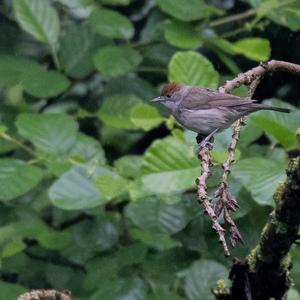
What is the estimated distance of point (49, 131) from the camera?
384 centimetres

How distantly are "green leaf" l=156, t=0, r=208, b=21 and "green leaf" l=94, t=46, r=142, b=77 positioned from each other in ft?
1.06

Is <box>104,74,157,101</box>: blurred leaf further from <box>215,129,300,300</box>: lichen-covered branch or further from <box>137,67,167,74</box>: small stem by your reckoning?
<box>215,129,300,300</box>: lichen-covered branch

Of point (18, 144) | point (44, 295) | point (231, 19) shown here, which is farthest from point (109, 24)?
point (44, 295)

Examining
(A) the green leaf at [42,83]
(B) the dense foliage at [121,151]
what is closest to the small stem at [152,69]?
(B) the dense foliage at [121,151]

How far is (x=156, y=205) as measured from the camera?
3566 mm

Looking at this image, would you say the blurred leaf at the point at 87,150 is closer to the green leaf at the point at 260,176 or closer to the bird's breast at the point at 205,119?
the bird's breast at the point at 205,119

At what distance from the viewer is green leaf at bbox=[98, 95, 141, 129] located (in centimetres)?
411

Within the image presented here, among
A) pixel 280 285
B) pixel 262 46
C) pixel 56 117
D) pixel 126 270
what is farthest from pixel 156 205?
pixel 280 285

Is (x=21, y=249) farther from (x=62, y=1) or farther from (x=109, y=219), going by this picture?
(x=62, y=1)

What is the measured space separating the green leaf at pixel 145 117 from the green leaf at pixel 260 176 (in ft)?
1.51

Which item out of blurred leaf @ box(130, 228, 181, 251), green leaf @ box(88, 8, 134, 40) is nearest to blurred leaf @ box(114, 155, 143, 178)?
blurred leaf @ box(130, 228, 181, 251)

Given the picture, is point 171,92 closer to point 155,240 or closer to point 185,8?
point 185,8

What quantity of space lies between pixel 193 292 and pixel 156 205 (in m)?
0.43

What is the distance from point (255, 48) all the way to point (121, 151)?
1.13m
